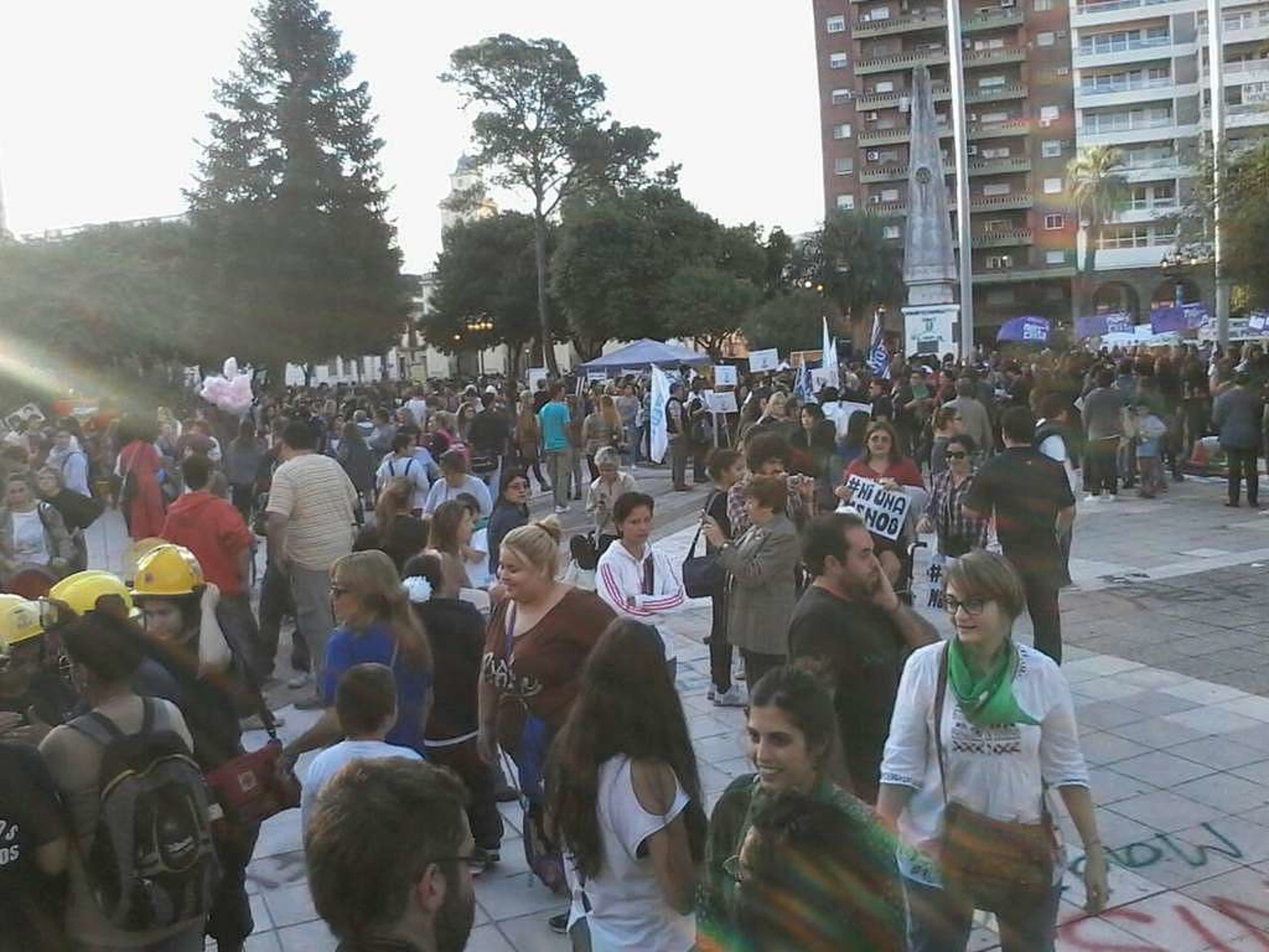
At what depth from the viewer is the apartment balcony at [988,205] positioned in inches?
2625

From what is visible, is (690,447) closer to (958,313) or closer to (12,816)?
(12,816)

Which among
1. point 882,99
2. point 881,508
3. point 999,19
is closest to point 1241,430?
point 881,508

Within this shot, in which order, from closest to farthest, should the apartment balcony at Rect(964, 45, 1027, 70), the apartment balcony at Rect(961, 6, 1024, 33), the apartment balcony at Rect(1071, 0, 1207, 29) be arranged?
1. the apartment balcony at Rect(1071, 0, 1207, 29)
2. the apartment balcony at Rect(961, 6, 1024, 33)
3. the apartment balcony at Rect(964, 45, 1027, 70)

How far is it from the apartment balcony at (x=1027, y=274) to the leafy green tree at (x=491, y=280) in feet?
91.6

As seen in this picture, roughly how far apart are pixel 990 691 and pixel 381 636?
7.64 ft

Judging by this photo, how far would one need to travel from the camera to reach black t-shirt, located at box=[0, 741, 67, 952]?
275 cm

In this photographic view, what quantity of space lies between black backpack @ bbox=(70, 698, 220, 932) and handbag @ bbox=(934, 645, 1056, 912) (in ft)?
6.26

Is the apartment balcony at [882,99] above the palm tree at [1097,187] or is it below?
above

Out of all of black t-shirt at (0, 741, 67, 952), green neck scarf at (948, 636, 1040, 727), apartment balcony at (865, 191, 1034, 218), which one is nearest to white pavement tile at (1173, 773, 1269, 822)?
green neck scarf at (948, 636, 1040, 727)

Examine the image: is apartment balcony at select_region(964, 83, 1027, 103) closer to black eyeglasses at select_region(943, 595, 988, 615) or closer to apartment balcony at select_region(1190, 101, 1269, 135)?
apartment balcony at select_region(1190, 101, 1269, 135)

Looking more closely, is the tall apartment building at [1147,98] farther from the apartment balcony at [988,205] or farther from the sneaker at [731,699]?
the sneaker at [731,699]

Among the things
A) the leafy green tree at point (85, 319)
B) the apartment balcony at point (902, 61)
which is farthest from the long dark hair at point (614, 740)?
the apartment balcony at point (902, 61)

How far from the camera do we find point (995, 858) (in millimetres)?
2924

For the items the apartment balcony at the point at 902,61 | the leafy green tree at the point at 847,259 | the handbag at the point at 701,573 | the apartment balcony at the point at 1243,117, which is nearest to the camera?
the handbag at the point at 701,573
